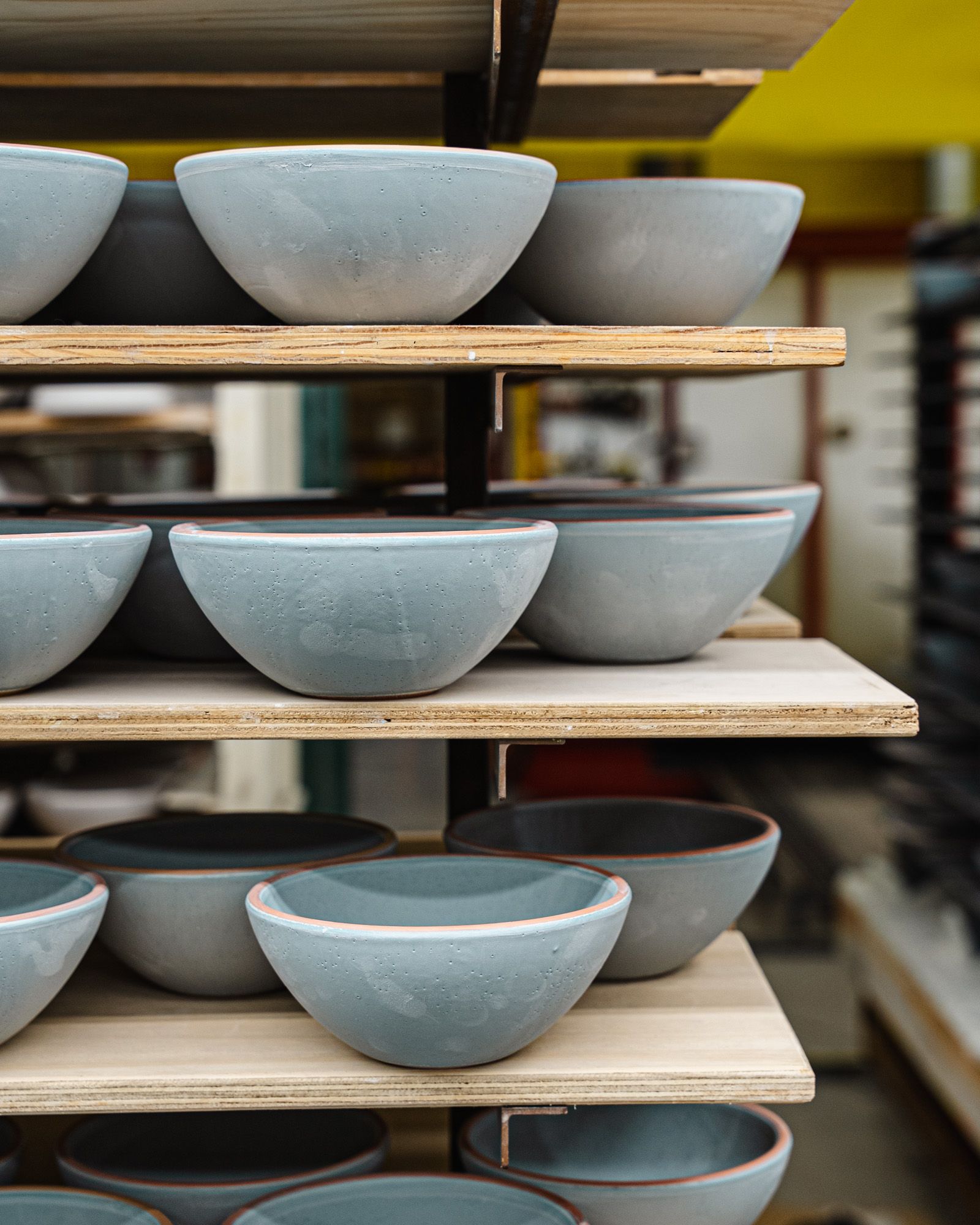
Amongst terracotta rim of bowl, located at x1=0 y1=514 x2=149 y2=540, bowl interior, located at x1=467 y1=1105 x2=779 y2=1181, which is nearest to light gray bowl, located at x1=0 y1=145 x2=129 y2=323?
terracotta rim of bowl, located at x1=0 y1=514 x2=149 y2=540

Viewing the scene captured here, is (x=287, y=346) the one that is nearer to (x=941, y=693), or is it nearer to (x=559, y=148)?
(x=941, y=693)

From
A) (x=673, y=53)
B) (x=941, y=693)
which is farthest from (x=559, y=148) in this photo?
(x=673, y=53)

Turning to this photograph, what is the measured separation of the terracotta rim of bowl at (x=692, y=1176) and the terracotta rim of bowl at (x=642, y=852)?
20cm

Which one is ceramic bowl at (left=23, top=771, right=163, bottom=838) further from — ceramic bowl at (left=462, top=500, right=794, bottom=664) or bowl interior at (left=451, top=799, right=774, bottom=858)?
ceramic bowl at (left=462, top=500, right=794, bottom=664)

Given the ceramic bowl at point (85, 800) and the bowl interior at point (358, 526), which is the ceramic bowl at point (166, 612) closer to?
the bowl interior at point (358, 526)

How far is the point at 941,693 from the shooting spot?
9.09 feet

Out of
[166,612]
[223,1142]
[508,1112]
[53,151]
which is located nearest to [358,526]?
[166,612]

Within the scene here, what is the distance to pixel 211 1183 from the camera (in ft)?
3.75

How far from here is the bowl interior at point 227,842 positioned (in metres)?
1.30

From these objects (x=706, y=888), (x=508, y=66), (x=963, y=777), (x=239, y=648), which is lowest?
(x=963, y=777)

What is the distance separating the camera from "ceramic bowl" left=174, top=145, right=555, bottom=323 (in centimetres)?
98

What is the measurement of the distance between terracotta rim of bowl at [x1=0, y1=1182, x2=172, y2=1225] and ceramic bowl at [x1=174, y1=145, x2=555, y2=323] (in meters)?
0.69

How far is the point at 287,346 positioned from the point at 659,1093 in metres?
0.60

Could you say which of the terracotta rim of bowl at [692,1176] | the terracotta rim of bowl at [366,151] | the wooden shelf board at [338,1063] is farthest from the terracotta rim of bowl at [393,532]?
the terracotta rim of bowl at [692,1176]
